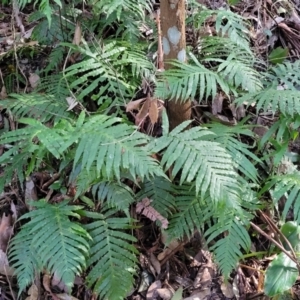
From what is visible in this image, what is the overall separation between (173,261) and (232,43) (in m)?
1.45

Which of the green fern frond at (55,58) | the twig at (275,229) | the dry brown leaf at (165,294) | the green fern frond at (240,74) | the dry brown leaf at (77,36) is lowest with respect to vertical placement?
the dry brown leaf at (165,294)

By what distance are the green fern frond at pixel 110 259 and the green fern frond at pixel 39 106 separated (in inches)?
25.2

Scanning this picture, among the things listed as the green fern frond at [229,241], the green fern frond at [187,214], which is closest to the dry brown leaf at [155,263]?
the green fern frond at [187,214]

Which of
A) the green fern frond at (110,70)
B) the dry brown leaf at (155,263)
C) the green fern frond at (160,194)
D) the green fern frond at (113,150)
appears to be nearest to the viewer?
the green fern frond at (113,150)

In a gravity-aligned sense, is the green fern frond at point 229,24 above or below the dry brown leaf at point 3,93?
above

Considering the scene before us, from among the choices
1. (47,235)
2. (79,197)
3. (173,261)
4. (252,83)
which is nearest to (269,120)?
(252,83)

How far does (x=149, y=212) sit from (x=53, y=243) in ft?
1.74

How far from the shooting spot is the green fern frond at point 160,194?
2.62 m

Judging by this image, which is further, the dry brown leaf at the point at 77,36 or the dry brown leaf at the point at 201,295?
the dry brown leaf at the point at 77,36

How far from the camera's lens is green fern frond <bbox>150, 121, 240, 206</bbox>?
89.7 inches

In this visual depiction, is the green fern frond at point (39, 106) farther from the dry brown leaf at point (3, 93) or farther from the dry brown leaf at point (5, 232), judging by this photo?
the dry brown leaf at point (5, 232)

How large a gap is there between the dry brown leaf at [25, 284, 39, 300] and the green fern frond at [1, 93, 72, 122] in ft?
3.07

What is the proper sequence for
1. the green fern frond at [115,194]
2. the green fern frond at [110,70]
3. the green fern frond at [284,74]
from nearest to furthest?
the green fern frond at [115,194], the green fern frond at [110,70], the green fern frond at [284,74]

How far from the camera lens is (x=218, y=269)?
2793 mm
